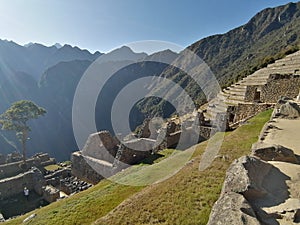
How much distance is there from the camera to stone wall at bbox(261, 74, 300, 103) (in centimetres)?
1845

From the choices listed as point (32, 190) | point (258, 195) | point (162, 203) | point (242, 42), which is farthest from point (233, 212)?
point (242, 42)

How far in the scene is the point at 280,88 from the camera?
1930cm

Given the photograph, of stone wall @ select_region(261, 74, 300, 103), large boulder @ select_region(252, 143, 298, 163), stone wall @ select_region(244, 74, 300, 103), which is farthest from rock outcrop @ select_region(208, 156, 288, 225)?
stone wall @ select_region(244, 74, 300, 103)

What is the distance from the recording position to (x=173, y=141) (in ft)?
51.7

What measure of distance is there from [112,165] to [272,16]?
115592mm

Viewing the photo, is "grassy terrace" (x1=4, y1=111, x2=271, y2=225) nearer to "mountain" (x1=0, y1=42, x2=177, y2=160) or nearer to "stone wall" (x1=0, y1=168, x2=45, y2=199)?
"stone wall" (x1=0, y1=168, x2=45, y2=199)

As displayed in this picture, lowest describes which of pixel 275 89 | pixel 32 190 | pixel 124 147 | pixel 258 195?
pixel 32 190

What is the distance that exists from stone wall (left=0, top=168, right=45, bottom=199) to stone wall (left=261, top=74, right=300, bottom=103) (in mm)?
18700

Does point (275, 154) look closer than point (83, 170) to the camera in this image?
Yes

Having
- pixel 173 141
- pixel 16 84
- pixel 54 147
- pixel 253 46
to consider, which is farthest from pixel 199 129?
pixel 16 84

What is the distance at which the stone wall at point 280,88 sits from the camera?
1845cm

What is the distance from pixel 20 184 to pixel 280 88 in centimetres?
2108

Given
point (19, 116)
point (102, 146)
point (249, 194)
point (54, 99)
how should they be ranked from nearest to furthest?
point (249, 194) → point (102, 146) → point (19, 116) → point (54, 99)

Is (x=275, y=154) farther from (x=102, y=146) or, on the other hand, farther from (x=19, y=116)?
(x=19, y=116)
